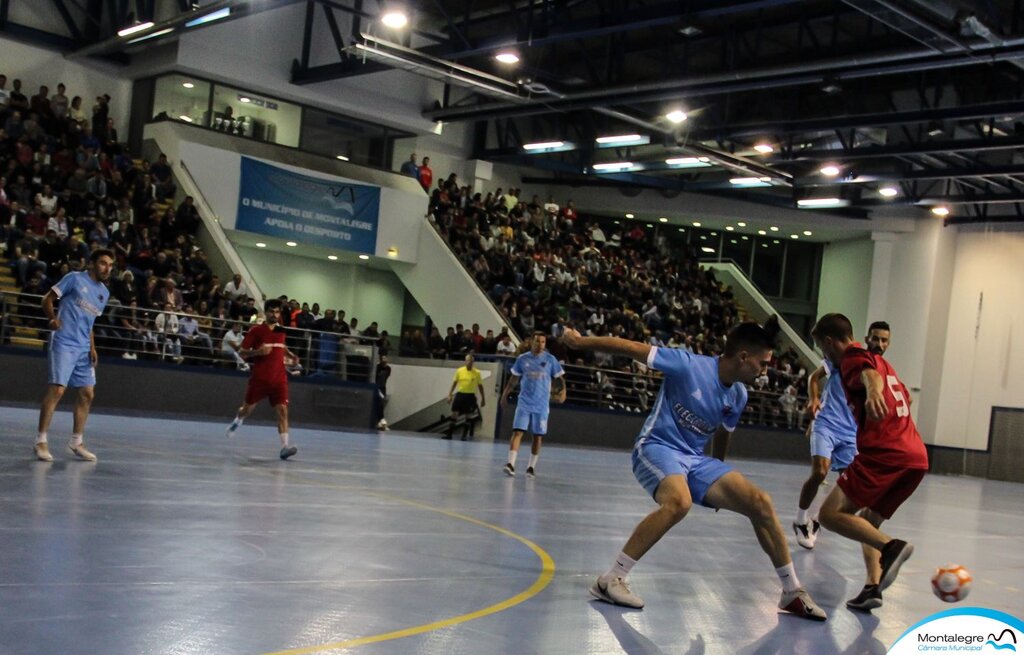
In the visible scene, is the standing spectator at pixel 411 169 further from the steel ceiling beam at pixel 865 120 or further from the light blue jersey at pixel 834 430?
the light blue jersey at pixel 834 430

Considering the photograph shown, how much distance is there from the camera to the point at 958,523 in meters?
14.9

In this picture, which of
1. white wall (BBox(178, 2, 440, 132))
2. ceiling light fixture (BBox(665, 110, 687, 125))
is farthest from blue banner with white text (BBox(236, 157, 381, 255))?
ceiling light fixture (BBox(665, 110, 687, 125))

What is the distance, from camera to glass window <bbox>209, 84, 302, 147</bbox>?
98.0 ft

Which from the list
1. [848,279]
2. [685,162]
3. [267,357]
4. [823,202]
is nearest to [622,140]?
[685,162]

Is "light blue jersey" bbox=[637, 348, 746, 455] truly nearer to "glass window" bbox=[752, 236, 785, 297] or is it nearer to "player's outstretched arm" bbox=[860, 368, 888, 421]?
"player's outstretched arm" bbox=[860, 368, 888, 421]

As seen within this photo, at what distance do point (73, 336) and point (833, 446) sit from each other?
747 centimetres

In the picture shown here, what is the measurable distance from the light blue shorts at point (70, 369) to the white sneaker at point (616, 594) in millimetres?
6380

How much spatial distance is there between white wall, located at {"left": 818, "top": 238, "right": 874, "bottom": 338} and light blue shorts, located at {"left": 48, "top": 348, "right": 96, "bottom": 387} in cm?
3366

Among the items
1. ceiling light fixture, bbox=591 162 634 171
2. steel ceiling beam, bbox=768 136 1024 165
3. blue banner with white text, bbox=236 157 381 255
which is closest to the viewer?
steel ceiling beam, bbox=768 136 1024 165

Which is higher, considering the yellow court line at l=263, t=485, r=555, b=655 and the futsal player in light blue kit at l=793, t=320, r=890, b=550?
the futsal player in light blue kit at l=793, t=320, r=890, b=550

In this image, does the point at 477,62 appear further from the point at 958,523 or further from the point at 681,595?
the point at 681,595

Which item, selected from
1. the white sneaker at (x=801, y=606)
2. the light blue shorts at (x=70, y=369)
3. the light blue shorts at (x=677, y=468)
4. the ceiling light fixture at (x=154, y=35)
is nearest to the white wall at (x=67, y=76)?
the ceiling light fixture at (x=154, y=35)

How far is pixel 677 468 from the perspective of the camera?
6.44 meters

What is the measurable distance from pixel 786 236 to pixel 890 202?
30.3 ft
